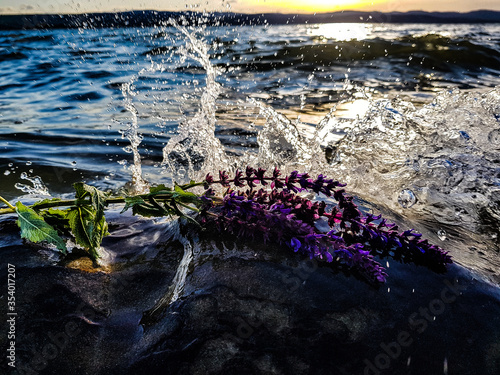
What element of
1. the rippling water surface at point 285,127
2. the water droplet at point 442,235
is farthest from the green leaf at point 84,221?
the water droplet at point 442,235

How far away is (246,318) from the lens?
1535 mm

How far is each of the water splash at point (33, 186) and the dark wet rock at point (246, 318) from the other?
2929 mm

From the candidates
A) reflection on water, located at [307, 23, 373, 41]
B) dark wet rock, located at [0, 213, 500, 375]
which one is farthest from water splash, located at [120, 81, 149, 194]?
reflection on water, located at [307, 23, 373, 41]

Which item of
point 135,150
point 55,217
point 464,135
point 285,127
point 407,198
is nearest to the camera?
point 55,217

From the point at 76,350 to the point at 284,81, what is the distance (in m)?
12.4

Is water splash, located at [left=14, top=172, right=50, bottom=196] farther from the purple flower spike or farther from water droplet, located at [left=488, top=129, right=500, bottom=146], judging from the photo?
water droplet, located at [left=488, top=129, right=500, bottom=146]

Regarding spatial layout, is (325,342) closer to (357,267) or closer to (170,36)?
(357,267)

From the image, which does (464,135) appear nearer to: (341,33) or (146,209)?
(146,209)

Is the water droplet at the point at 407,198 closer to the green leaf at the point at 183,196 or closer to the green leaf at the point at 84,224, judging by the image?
the green leaf at the point at 183,196

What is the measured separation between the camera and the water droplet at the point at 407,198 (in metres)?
3.45

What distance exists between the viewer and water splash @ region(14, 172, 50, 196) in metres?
4.43

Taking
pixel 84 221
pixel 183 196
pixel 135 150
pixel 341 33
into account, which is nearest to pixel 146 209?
pixel 183 196

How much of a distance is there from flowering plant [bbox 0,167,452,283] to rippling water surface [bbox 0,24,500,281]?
2.64 ft

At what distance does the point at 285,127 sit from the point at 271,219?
439 cm
